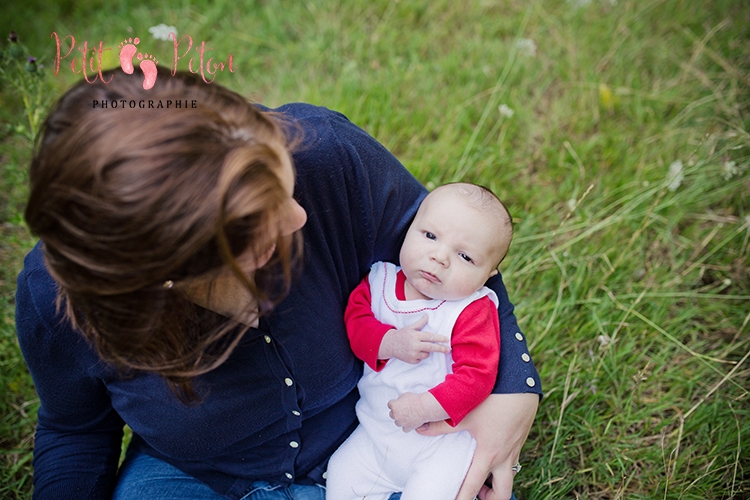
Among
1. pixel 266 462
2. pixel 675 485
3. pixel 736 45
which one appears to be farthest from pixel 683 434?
pixel 736 45

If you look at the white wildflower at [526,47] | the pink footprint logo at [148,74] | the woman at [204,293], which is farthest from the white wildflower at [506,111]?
the pink footprint logo at [148,74]

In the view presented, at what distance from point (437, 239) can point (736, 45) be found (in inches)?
96.9

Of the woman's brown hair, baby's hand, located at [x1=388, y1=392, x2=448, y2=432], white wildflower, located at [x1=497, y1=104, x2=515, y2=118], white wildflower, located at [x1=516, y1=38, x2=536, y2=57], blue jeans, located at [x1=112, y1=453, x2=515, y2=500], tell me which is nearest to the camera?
the woman's brown hair

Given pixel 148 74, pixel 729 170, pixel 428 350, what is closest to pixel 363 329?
pixel 428 350

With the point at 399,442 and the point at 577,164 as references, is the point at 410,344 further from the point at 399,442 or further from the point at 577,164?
the point at 577,164

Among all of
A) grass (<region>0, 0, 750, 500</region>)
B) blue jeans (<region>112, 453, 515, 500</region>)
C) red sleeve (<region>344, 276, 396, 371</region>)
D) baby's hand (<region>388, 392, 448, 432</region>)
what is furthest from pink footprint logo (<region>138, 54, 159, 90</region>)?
grass (<region>0, 0, 750, 500</region>)

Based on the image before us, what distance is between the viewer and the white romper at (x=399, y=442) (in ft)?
4.56

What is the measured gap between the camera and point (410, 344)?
1.37m

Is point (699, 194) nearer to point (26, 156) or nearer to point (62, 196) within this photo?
point (62, 196)

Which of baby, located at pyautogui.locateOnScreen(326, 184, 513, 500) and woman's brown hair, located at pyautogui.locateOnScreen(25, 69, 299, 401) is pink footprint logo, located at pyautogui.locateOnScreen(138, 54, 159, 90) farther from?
baby, located at pyautogui.locateOnScreen(326, 184, 513, 500)

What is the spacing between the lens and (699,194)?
243cm

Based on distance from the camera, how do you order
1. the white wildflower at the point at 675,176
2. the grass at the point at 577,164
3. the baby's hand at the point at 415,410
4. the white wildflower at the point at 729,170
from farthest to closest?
the white wildflower at the point at 729,170 → the white wildflower at the point at 675,176 → the grass at the point at 577,164 → the baby's hand at the point at 415,410

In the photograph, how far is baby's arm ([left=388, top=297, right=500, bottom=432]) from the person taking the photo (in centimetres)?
134

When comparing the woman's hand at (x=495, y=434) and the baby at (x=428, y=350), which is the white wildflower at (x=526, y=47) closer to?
the baby at (x=428, y=350)
